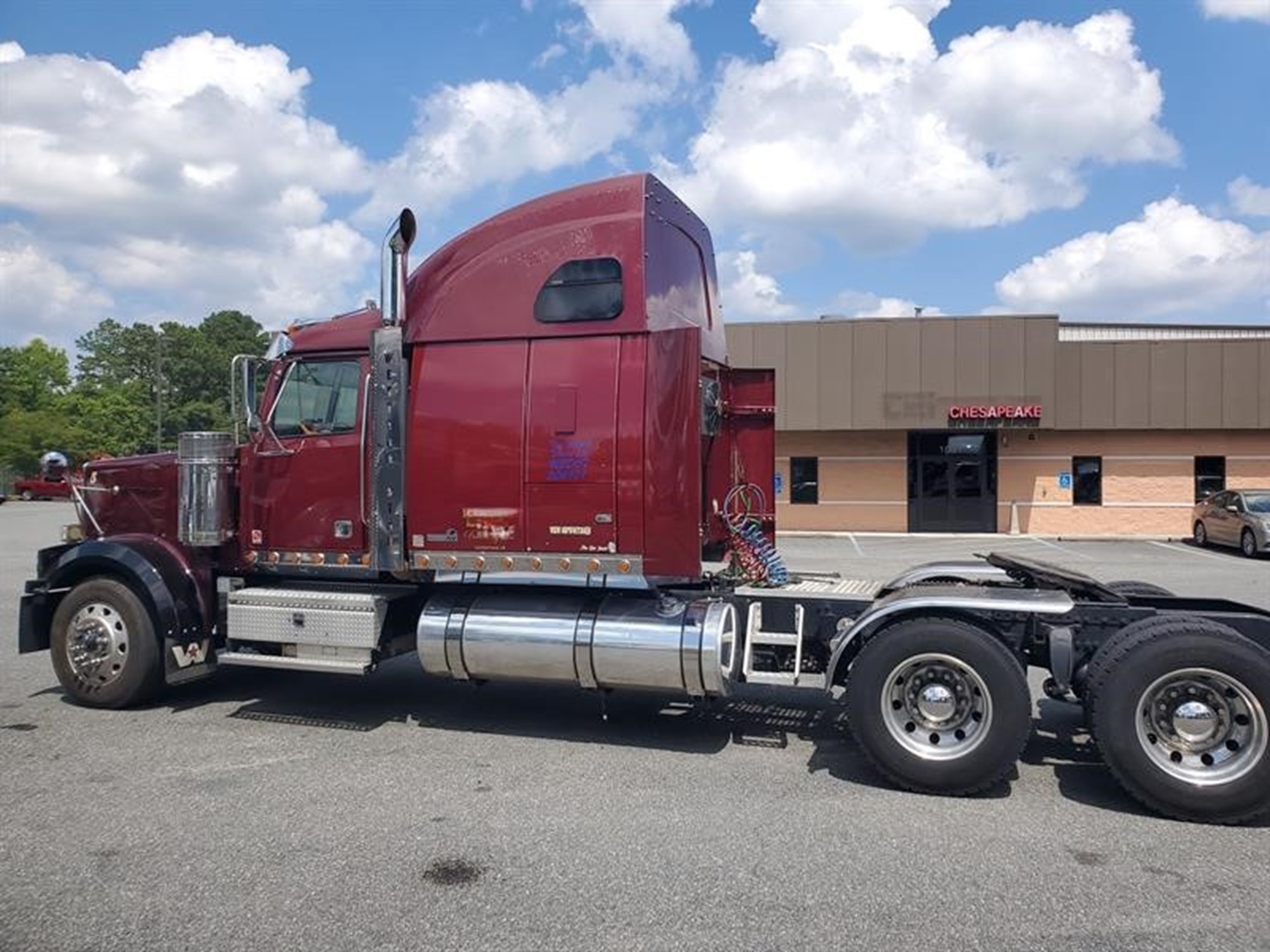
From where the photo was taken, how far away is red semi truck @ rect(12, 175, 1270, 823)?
5.19 m

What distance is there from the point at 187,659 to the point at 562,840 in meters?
3.98

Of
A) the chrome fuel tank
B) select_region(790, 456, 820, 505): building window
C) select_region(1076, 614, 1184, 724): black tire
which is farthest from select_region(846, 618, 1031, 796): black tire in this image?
select_region(790, 456, 820, 505): building window

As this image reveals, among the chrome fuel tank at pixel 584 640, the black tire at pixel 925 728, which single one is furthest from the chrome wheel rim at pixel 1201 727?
the chrome fuel tank at pixel 584 640

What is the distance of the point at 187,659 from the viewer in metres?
7.14

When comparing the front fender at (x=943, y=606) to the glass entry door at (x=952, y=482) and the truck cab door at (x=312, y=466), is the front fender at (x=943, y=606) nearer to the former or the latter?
the truck cab door at (x=312, y=466)

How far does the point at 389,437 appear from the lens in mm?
6531

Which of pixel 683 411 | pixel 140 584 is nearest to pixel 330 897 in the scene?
pixel 683 411

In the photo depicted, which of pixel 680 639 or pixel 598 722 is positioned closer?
pixel 680 639

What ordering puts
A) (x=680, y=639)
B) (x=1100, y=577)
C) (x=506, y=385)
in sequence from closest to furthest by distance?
1. (x=680, y=639)
2. (x=506, y=385)
3. (x=1100, y=577)

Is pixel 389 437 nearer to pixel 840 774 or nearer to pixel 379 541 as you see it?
pixel 379 541

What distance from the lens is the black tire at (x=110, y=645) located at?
22.6 feet

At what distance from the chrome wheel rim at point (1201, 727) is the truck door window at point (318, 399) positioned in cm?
533

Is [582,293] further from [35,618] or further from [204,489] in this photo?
[35,618]

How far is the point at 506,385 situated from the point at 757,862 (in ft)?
11.1
